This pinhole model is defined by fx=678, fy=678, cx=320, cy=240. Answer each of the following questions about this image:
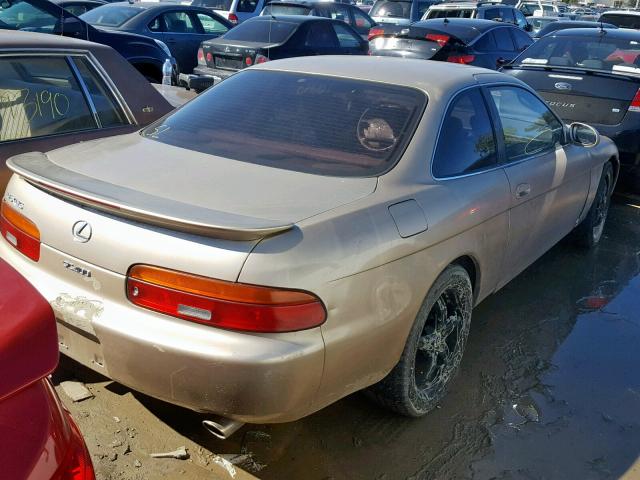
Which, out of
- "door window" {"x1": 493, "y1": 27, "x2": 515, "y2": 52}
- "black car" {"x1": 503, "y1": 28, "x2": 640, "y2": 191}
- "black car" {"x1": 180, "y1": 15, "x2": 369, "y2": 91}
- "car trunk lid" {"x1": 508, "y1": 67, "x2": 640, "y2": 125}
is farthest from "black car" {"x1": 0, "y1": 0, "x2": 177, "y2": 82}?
"door window" {"x1": 493, "y1": 27, "x2": 515, "y2": 52}

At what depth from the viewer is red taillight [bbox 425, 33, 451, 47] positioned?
10.2m

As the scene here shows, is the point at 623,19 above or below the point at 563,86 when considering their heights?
below

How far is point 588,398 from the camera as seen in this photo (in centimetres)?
342

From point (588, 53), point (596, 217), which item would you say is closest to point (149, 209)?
point (596, 217)

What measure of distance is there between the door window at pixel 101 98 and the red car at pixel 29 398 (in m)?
2.69

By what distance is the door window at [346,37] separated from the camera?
11578 millimetres

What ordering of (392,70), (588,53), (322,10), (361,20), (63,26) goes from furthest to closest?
(361,20) → (322,10) → (63,26) → (588,53) → (392,70)

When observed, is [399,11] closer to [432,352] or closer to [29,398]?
[432,352]

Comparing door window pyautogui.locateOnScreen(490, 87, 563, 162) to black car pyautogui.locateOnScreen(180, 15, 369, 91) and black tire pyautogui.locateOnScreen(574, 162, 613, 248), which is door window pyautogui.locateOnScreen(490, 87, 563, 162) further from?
black car pyautogui.locateOnScreen(180, 15, 369, 91)

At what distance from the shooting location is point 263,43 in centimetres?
1008

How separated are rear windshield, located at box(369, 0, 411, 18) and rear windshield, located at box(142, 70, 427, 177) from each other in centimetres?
1470

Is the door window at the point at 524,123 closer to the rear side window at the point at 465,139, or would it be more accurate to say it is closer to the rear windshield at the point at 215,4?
the rear side window at the point at 465,139

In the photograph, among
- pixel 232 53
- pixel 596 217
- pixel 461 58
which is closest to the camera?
pixel 596 217

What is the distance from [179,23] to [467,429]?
10.6m
